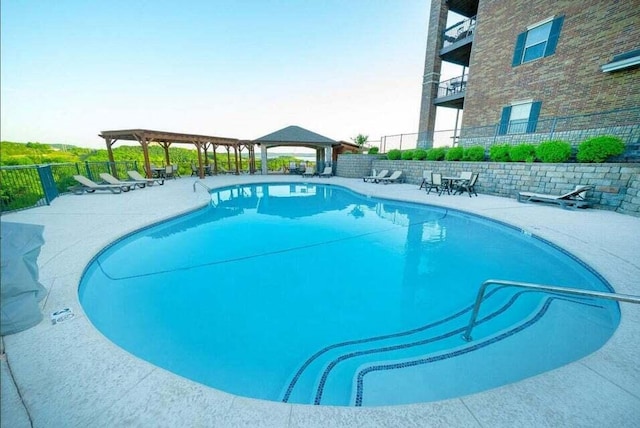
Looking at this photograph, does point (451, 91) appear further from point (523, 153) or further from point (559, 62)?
point (523, 153)

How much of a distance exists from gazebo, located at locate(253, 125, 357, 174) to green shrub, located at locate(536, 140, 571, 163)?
43.7ft

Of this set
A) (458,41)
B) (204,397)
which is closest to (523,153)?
(458,41)

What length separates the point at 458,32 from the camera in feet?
53.5

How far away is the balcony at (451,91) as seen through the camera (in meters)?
16.3

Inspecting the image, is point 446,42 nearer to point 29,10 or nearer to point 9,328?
point 29,10

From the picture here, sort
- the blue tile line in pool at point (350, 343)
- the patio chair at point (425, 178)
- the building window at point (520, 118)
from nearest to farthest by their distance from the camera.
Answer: the blue tile line in pool at point (350, 343) < the building window at point (520, 118) < the patio chair at point (425, 178)

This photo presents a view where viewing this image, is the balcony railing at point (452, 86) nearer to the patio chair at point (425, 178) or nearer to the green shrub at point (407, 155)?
the green shrub at point (407, 155)

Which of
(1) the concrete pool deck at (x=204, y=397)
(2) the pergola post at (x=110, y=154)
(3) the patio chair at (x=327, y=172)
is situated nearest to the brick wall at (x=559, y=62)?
(3) the patio chair at (x=327, y=172)

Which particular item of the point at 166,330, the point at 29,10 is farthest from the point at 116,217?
the point at 29,10

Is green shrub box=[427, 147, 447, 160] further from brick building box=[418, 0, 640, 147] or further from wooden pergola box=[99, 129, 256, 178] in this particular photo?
wooden pergola box=[99, 129, 256, 178]

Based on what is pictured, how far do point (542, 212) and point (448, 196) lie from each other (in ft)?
11.6

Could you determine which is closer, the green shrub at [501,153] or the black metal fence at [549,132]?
the black metal fence at [549,132]

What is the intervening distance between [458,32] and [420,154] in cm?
987

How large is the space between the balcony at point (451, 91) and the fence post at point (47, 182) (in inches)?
828
